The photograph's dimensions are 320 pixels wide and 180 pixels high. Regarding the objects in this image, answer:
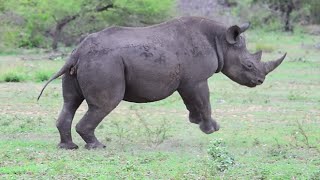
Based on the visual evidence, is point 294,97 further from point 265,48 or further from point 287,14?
point 287,14

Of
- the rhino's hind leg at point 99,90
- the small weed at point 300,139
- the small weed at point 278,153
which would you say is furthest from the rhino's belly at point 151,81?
the small weed at point 300,139

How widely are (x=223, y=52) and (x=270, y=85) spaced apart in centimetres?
896

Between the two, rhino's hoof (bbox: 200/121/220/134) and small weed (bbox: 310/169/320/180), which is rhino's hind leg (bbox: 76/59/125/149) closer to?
rhino's hoof (bbox: 200/121/220/134)

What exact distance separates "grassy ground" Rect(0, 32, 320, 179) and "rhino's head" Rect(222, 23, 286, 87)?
36.8 inches

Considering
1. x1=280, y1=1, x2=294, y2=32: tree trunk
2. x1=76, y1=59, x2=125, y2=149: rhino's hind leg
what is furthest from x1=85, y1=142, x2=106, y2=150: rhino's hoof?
x1=280, y1=1, x2=294, y2=32: tree trunk

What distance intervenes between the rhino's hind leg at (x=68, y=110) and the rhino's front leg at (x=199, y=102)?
1469 millimetres

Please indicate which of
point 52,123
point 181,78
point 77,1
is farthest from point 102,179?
point 77,1

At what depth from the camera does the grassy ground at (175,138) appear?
29.3 feet

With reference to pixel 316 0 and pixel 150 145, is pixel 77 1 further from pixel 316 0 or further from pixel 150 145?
pixel 150 145

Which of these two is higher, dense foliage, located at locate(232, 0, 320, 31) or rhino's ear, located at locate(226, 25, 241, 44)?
rhino's ear, located at locate(226, 25, 241, 44)

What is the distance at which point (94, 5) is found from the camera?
105 feet

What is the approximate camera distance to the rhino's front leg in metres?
11.3

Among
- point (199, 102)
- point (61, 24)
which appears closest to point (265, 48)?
point (61, 24)

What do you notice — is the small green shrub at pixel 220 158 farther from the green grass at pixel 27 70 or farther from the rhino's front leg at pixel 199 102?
the green grass at pixel 27 70
